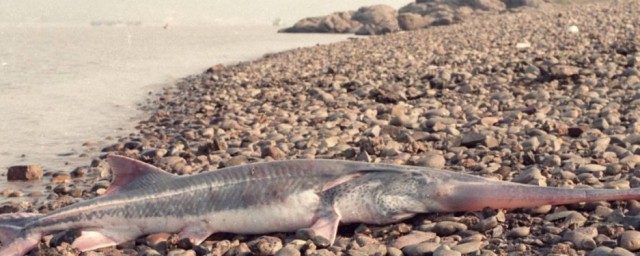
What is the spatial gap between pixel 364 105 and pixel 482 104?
2114 mm

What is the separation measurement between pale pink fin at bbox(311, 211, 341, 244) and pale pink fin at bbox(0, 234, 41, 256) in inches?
90.4

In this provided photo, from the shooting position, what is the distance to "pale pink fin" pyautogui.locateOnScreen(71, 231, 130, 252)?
5.71m

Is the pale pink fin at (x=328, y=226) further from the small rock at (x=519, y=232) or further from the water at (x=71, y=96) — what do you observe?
the water at (x=71, y=96)

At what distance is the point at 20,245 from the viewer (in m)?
5.67

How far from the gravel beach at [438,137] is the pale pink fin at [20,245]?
0.23 feet

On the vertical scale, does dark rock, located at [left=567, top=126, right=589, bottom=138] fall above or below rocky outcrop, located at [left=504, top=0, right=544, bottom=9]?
above

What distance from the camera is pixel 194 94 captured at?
18625 mm

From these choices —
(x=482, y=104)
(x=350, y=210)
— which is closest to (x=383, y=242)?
(x=350, y=210)

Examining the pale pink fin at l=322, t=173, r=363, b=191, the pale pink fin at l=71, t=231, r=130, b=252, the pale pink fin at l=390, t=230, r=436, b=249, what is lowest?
the pale pink fin at l=71, t=231, r=130, b=252

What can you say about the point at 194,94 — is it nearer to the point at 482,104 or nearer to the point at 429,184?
the point at 482,104

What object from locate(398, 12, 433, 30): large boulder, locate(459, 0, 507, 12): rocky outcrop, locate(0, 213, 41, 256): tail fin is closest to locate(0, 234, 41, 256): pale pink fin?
locate(0, 213, 41, 256): tail fin

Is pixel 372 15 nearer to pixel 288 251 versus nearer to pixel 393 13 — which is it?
pixel 393 13

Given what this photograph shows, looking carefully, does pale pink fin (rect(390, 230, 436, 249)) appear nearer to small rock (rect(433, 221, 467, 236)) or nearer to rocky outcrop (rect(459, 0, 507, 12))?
small rock (rect(433, 221, 467, 236))

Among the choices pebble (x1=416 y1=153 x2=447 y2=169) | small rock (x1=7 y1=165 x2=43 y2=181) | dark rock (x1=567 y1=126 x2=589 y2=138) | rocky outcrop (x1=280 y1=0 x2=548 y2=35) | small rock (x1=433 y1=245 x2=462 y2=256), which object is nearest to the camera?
small rock (x1=433 y1=245 x2=462 y2=256)
